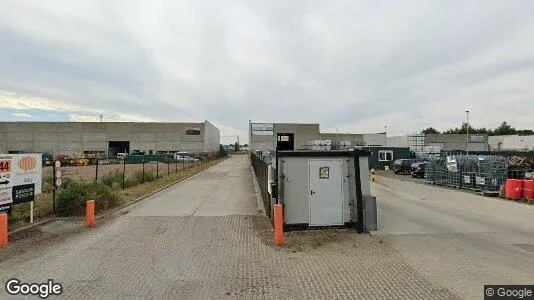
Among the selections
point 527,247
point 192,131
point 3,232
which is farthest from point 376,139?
point 3,232

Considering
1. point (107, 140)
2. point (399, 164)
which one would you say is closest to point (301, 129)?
point (107, 140)

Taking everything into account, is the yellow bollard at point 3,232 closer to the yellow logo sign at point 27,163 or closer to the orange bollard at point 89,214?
the orange bollard at point 89,214

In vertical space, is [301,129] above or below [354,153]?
above

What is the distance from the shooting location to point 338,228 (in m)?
10.9

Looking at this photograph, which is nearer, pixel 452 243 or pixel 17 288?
pixel 17 288

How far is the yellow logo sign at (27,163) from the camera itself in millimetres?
11258

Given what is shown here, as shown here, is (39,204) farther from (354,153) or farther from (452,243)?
(452,243)

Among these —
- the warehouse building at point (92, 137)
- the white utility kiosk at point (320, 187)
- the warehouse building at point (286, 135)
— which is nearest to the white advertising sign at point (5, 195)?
the white utility kiosk at point (320, 187)

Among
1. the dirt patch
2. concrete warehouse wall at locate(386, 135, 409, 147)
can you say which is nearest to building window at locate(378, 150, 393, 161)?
concrete warehouse wall at locate(386, 135, 409, 147)

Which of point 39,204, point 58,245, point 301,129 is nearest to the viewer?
point 58,245

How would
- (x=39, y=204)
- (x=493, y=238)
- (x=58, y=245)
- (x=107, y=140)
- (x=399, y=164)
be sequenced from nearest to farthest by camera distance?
1. (x=58, y=245)
2. (x=493, y=238)
3. (x=39, y=204)
4. (x=399, y=164)
5. (x=107, y=140)

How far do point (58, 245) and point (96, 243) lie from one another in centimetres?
83

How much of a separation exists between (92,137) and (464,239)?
87135 mm

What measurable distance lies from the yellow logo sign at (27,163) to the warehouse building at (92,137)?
7572 cm
